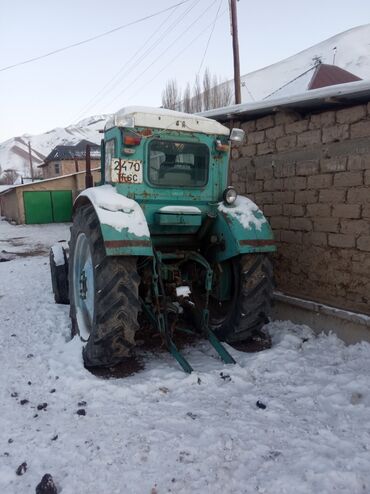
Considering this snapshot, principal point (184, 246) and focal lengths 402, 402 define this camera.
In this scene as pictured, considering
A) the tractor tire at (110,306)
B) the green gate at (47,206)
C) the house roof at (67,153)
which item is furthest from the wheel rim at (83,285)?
the house roof at (67,153)

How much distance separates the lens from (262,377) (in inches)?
139

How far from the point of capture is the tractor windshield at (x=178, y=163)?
3900 millimetres

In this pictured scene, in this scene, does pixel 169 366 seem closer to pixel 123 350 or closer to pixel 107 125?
pixel 123 350

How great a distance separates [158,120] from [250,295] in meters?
1.89

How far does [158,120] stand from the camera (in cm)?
381

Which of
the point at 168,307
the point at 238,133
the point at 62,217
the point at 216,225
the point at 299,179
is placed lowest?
the point at 62,217

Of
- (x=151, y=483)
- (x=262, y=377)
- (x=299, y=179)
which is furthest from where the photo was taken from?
(x=299, y=179)

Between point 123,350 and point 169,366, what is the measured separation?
588 mm

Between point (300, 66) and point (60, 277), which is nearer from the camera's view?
point (60, 277)

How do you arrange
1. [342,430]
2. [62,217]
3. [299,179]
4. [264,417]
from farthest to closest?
[62,217]
[299,179]
[264,417]
[342,430]

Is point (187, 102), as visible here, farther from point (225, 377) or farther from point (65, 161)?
point (225, 377)

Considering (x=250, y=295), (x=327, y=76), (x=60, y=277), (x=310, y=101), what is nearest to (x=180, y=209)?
(x=250, y=295)

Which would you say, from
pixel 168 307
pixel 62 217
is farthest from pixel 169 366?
pixel 62 217

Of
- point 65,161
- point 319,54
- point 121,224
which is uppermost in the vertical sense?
point 319,54
